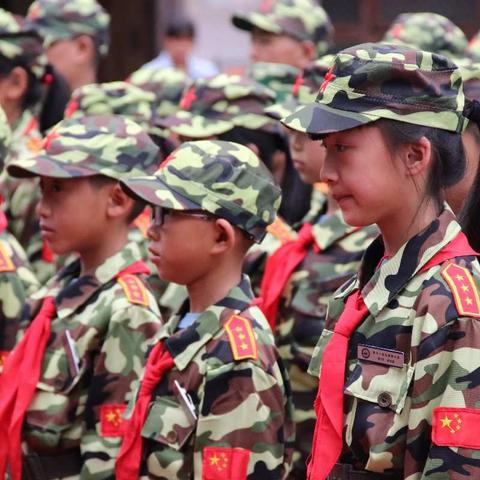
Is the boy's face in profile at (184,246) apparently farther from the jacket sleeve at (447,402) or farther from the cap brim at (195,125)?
the cap brim at (195,125)

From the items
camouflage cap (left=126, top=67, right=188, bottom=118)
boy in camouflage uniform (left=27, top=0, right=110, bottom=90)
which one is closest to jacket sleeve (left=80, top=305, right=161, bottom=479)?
camouflage cap (left=126, top=67, right=188, bottom=118)

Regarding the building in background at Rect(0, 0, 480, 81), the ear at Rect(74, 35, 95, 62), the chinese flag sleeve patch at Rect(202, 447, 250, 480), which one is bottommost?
the building in background at Rect(0, 0, 480, 81)

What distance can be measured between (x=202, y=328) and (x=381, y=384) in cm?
89

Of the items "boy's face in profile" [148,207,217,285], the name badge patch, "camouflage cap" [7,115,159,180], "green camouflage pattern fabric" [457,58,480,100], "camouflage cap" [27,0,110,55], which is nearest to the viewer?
the name badge patch

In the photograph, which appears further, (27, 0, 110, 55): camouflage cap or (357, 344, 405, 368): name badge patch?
(27, 0, 110, 55): camouflage cap


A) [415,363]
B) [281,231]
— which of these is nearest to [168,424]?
[415,363]

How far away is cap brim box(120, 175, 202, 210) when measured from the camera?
3709 mm

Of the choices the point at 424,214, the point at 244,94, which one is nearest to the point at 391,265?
the point at 424,214

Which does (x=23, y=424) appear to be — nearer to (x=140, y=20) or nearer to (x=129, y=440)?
(x=129, y=440)

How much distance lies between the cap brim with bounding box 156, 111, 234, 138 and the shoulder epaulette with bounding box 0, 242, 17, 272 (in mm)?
1079

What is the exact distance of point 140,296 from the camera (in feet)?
13.3

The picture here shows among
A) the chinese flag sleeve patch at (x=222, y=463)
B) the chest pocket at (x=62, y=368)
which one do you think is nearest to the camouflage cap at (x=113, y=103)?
the chest pocket at (x=62, y=368)

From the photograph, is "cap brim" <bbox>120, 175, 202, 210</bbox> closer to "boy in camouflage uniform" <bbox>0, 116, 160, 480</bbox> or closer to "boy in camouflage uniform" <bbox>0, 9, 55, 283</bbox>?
"boy in camouflage uniform" <bbox>0, 116, 160, 480</bbox>

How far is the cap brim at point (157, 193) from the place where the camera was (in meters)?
3.71
